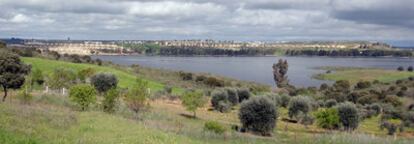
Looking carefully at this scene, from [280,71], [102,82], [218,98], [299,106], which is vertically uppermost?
[102,82]

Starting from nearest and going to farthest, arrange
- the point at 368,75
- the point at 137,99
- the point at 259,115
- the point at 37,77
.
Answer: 1. the point at 137,99
2. the point at 259,115
3. the point at 37,77
4. the point at 368,75

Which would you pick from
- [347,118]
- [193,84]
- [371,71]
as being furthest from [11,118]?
[371,71]

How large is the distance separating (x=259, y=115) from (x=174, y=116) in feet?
28.4

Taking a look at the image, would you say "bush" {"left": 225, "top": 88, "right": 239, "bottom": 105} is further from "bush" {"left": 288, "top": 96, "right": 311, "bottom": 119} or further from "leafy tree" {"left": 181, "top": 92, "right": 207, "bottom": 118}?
"leafy tree" {"left": 181, "top": 92, "right": 207, "bottom": 118}

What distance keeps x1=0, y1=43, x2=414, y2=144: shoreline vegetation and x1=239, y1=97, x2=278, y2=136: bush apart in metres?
0.10

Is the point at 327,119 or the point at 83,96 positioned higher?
the point at 83,96

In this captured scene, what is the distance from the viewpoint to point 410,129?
68125 mm

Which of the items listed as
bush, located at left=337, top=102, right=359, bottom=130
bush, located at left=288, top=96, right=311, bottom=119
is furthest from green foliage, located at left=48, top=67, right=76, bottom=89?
bush, located at left=337, top=102, right=359, bottom=130

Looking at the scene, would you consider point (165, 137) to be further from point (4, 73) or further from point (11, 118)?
point (4, 73)

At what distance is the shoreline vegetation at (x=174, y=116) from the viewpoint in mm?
23141

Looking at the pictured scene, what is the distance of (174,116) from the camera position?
178ft

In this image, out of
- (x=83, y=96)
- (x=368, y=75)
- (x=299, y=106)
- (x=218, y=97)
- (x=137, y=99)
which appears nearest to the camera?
(x=83, y=96)

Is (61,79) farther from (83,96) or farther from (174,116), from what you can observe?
(83,96)

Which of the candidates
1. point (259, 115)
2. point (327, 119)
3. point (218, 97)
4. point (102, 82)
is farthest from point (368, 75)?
point (259, 115)
